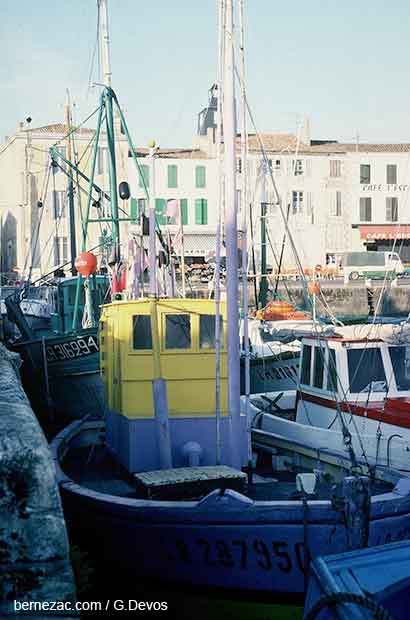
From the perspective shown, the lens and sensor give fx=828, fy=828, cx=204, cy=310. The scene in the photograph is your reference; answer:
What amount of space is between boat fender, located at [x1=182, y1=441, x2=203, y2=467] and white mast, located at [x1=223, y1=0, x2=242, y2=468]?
1.27ft

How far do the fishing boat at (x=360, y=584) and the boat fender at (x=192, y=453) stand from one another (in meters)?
3.78

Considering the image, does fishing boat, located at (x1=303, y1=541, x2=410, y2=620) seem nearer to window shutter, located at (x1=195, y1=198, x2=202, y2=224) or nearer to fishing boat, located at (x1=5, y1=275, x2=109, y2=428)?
fishing boat, located at (x1=5, y1=275, x2=109, y2=428)

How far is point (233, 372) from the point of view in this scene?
8188 millimetres

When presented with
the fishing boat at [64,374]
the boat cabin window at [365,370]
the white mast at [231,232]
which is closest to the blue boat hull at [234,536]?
the white mast at [231,232]

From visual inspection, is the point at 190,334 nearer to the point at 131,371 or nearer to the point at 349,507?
the point at 131,371

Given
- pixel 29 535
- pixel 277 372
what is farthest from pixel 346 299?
pixel 29 535

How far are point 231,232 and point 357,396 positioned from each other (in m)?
3.09

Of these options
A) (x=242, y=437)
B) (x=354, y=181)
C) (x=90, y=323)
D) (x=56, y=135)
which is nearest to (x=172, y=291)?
(x=242, y=437)

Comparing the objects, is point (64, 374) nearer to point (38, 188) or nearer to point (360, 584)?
point (360, 584)

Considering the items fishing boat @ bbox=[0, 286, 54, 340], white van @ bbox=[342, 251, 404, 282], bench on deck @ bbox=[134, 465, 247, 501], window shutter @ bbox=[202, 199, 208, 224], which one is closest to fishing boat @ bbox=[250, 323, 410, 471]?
bench on deck @ bbox=[134, 465, 247, 501]

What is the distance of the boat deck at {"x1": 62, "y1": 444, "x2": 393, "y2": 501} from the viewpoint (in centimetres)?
817

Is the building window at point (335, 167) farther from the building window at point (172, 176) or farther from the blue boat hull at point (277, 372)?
the blue boat hull at point (277, 372)

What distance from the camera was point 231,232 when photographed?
26.8 ft

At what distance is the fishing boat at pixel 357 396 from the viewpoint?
9.29m
